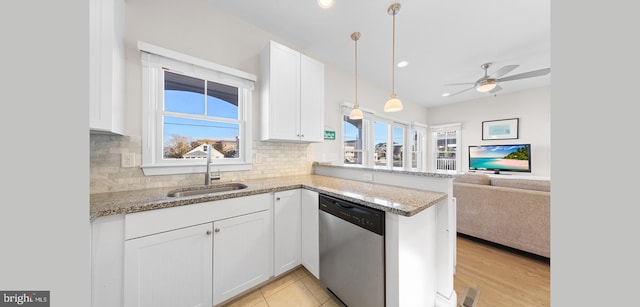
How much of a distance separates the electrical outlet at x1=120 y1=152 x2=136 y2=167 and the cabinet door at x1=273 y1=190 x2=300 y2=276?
3.63 feet

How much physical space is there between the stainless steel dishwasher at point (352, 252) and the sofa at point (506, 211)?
163 cm

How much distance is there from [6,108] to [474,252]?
10.7 feet

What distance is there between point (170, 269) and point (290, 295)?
86cm

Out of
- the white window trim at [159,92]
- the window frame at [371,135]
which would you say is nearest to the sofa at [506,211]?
the window frame at [371,135]

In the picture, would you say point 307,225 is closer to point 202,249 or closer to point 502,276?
point 202,249

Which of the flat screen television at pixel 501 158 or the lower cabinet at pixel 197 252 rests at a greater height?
the flat screen television at pixel 501 158

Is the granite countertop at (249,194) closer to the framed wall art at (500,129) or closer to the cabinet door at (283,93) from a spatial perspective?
the cabinet door at (283,93)

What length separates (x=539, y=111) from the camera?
409 centimetres

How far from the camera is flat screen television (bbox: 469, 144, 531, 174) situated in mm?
4242

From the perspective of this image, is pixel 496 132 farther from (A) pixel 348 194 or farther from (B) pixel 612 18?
(B) pixel 612 18

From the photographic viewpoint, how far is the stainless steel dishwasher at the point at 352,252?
1165 mm

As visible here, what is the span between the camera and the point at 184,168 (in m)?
1.75

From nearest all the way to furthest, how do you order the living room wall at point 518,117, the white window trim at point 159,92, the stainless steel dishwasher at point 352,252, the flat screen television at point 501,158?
the stainless steel dishwasher at point 352,252
the white window trim at point 159,92
the living room wall at point 518,117
the flat screen television at point 501,158

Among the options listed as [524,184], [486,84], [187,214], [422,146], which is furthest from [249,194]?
[422,146]
